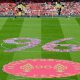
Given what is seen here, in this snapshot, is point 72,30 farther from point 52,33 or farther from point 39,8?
point 39,8

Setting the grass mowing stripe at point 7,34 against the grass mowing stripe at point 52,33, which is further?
the grass mowing stripe at point 52,33

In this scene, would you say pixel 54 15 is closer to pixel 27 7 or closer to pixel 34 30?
pixel 27 7

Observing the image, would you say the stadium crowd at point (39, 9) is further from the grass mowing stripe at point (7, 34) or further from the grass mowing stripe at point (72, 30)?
the grass mowing stripe at point (72, 30)

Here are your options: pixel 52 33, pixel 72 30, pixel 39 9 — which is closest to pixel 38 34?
pixel 52 33

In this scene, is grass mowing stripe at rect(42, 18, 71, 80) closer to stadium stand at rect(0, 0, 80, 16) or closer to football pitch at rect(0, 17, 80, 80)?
football pitch at rect(0, 17, 80, 80)

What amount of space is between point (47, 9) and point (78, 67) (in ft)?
96.0

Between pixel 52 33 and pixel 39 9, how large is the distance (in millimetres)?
16628

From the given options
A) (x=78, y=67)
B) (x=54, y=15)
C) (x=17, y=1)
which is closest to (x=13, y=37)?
(x=78, y=67)

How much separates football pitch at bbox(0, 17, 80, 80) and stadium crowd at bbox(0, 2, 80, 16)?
3.32 metres

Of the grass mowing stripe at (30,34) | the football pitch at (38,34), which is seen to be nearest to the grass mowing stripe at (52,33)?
the football pitch at (38,34)

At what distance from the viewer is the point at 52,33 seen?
39.8 meters

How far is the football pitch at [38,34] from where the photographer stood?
29.8 m

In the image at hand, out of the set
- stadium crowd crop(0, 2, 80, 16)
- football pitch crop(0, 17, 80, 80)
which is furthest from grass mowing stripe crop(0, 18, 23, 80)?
stadium crowd crop(0, 2, 80, 16)

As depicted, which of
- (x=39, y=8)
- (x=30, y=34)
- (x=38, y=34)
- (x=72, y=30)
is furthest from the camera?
(x=39, y=8)
